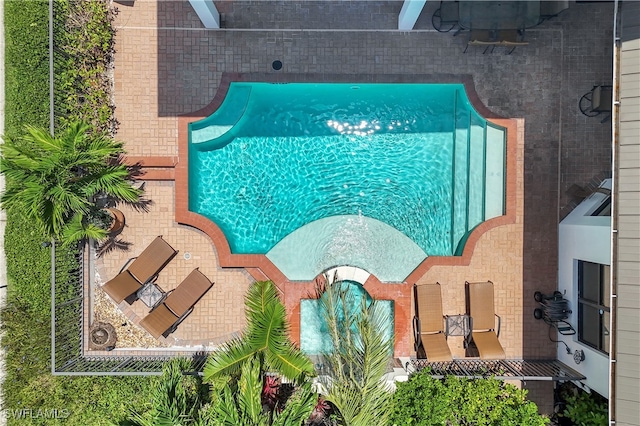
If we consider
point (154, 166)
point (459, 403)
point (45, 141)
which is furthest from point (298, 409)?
point (45, 141)

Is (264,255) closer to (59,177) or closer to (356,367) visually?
(356,367)

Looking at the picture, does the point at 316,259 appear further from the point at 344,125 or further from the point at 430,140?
the point at 430,140

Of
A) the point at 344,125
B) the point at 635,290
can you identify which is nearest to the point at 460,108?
the point at 344,125

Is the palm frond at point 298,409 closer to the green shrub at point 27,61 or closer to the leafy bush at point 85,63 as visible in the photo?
the leafy bush at point 85,63

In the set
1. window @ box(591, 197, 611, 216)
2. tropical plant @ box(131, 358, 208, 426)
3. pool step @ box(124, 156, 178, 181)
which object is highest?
pool step @ box(124, 156, 178, 181)

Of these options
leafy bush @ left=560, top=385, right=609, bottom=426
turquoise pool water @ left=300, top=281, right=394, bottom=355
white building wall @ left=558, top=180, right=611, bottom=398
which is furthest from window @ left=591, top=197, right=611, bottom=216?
turquoise pool water @ left=300, top=281, right=394, bottom=355

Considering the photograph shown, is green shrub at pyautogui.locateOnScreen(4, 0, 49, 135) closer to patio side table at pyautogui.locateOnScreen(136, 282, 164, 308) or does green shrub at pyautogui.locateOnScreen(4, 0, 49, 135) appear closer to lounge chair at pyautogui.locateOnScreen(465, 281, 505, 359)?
patio side table at pyautogui.locateOnScreen(136, 282, 164, 308)
